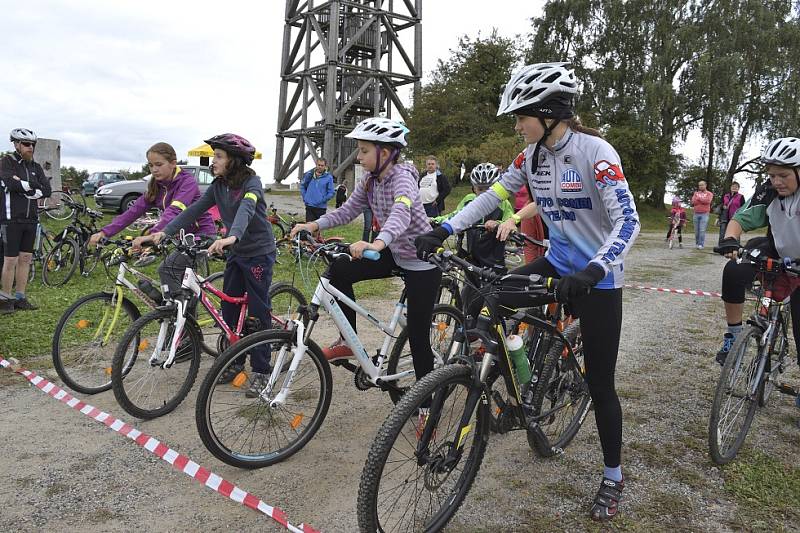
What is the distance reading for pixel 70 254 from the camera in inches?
393

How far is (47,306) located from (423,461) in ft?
23.1

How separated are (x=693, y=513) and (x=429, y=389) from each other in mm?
1801

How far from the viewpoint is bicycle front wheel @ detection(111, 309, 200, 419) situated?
164 inches

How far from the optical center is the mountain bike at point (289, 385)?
3488 millimetres

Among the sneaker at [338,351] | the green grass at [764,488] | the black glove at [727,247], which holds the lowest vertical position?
the green grass at [764,488]

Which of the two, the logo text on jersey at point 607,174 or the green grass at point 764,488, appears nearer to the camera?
the logo text on jersey at point 607,174

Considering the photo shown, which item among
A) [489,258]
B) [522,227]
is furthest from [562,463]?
[522,227]

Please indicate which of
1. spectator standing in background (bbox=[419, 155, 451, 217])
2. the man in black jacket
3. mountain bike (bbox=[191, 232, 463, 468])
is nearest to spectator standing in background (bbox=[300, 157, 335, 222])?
spectator standing in background (bbox=[419, 155, 451, 217])

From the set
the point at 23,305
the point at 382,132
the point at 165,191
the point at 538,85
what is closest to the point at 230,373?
the point at 382,132

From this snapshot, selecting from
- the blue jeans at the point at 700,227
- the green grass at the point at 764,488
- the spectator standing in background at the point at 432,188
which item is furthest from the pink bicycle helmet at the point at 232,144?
the blue jeans at the point at 700,227

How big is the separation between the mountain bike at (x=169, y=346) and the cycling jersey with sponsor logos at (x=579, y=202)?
1.96m

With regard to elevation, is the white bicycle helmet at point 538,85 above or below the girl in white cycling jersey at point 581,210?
above

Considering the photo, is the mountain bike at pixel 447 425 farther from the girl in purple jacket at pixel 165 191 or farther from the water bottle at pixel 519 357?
the girl in purple jacket at pixel 165 191

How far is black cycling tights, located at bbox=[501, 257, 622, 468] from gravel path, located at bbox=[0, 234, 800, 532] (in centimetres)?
46
